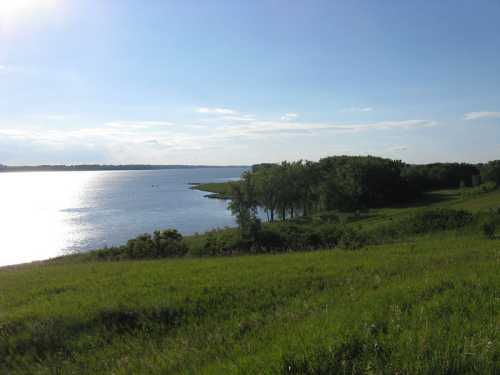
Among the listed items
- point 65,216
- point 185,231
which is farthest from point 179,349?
point 65,216

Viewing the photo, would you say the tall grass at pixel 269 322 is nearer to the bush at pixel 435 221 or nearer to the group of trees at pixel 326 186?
the bush at pixel 435 221

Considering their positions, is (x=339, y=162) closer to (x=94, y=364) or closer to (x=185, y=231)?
(x=185, y=231)

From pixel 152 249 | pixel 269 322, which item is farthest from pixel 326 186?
pixel 269 322

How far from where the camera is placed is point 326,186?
80.2 m

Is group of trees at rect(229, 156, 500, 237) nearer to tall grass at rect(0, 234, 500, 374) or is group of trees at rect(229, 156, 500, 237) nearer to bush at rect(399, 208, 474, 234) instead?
bush at rect(399, 208, 474, 234)

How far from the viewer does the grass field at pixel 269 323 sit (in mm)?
3447

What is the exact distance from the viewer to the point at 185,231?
202 feet

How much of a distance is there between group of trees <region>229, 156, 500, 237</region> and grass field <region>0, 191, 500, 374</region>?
6123 cm

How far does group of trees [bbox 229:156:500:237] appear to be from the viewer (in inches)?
3073

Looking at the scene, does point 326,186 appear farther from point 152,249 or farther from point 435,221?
point 152,249

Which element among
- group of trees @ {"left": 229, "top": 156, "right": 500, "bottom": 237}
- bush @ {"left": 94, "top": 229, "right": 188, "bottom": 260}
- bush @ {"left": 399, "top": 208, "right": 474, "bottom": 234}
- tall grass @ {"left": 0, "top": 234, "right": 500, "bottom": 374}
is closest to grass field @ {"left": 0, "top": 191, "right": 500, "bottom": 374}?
tall grass @ {"left": 0, "top": 234, "right": 500, "bottom": 374}

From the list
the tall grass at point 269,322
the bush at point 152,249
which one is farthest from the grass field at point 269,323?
the bush at point 152,249

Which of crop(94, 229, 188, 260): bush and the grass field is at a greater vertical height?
the grass field

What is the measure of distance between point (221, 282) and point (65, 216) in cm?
8864
